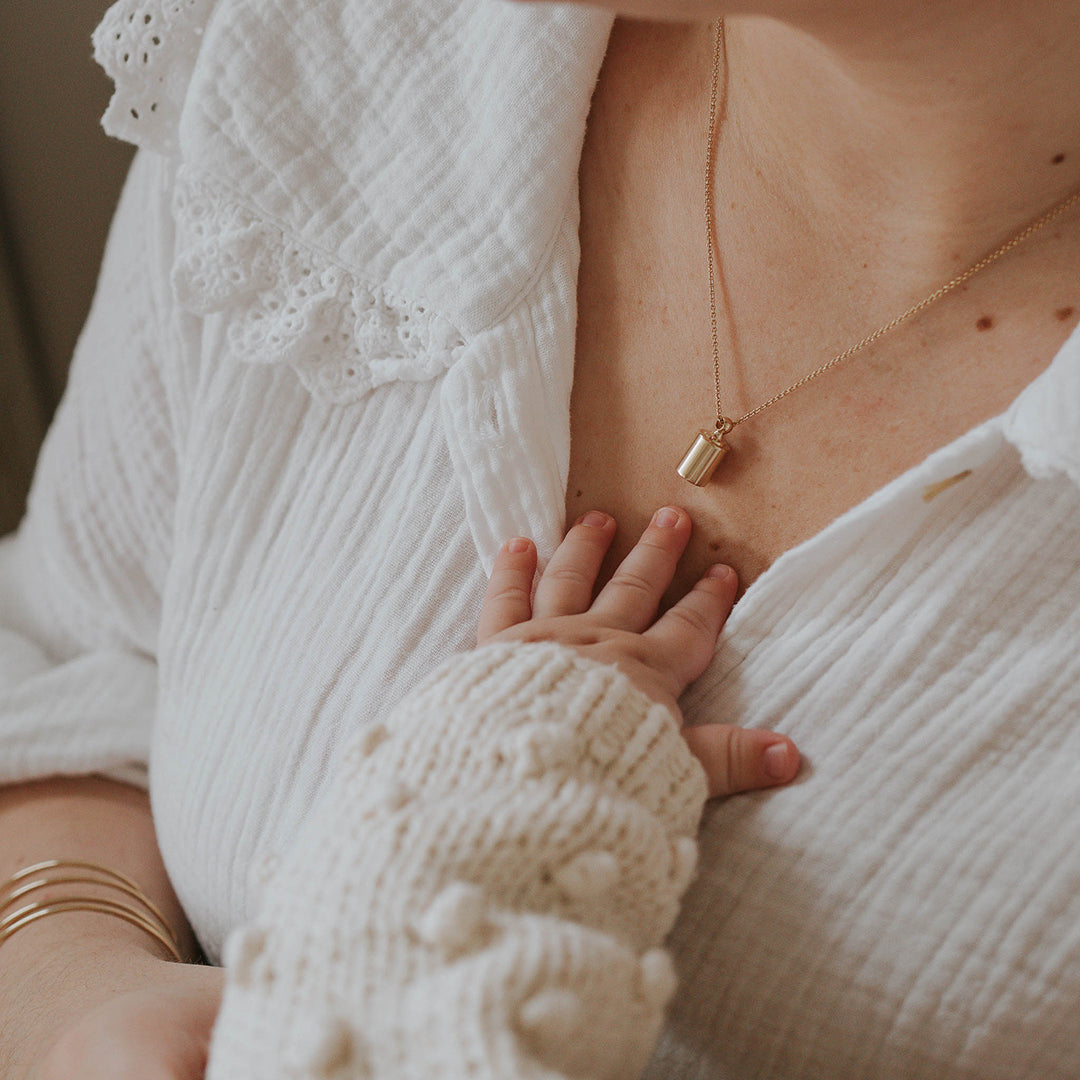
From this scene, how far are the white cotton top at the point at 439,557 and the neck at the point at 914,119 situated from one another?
140 millimetres

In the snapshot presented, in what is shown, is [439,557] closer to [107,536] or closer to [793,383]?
[793,383]

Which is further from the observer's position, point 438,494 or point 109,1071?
point 438,494

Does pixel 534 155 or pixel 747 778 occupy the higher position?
pixel 534 155

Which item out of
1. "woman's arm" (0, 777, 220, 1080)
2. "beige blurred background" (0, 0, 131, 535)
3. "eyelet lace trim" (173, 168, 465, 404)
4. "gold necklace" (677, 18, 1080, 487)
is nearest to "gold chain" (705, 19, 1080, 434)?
"gold necklace" (677, 18, 1080, 487)

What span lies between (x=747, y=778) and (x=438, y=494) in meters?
0.29

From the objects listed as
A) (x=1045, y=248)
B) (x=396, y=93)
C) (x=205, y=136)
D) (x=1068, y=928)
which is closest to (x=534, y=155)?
(x=396, y=93)

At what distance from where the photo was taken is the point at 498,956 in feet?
1.47

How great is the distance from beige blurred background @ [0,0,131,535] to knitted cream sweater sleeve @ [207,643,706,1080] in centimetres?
103

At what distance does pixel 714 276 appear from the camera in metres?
0.73

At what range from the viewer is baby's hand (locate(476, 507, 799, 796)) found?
0.59 m

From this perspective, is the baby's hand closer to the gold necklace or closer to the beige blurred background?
the gold necklace

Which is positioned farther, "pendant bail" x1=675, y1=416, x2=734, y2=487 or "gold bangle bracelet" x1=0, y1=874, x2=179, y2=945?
"gold bangle bracelet" x1=0, y1=874, x2=179, y2=945

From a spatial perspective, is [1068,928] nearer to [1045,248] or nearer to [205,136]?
[1045,248]

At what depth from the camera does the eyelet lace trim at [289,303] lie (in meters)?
0.75
